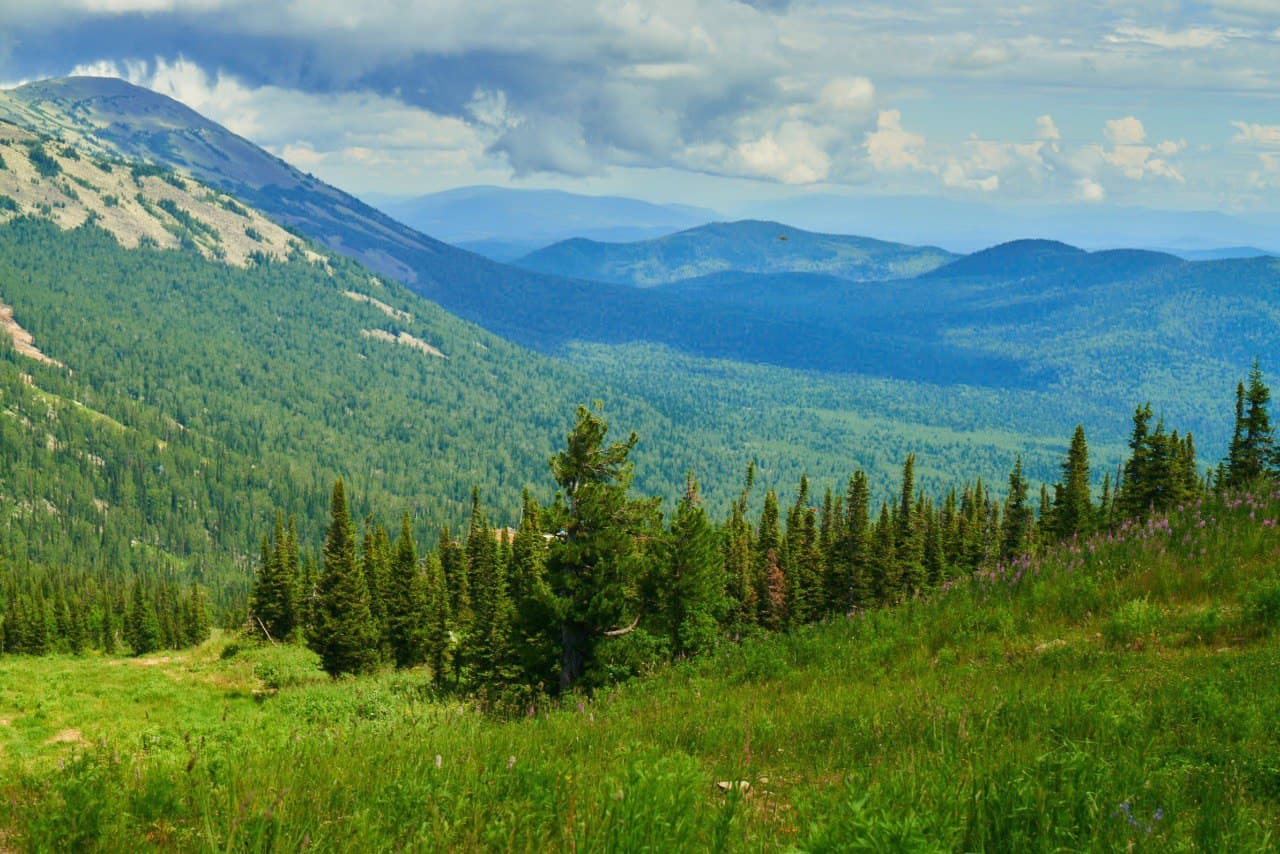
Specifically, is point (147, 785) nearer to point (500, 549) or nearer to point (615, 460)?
point (615, 460)

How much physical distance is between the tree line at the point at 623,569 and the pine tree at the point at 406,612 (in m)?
0.13

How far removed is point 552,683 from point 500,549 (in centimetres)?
4502

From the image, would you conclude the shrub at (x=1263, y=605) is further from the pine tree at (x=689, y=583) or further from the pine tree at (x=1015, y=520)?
the pine tree at (x=1015, y=520)

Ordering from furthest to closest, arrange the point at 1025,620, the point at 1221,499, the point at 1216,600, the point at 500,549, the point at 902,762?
the point at 500,549
the point at 1221,499
the point at 1025,620
the point at 1216,600
the point at 902,762

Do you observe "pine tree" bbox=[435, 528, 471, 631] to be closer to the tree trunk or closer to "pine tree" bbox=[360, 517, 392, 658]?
"pine tree" bbox=[360, 517, 392, 658]

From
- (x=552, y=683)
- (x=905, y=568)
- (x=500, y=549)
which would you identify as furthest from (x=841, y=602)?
(x=552, y=683)

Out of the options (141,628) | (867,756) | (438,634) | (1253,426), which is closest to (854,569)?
(1253,426)

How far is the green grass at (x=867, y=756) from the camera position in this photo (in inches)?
174

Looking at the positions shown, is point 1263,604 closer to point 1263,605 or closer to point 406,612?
point 1263,605

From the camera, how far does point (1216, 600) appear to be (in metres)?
11.4

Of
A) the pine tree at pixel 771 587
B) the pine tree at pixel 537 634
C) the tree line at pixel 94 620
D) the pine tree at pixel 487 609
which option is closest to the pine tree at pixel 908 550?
the pine tree at pixel 771 587

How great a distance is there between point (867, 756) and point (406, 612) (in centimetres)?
5849

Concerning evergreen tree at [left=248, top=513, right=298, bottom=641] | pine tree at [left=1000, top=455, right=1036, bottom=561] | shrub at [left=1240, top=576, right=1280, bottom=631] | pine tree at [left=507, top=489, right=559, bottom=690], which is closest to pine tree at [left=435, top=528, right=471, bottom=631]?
evergreen tree at [left=248, top=513, right=298, bottom=641]

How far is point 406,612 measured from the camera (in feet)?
201
